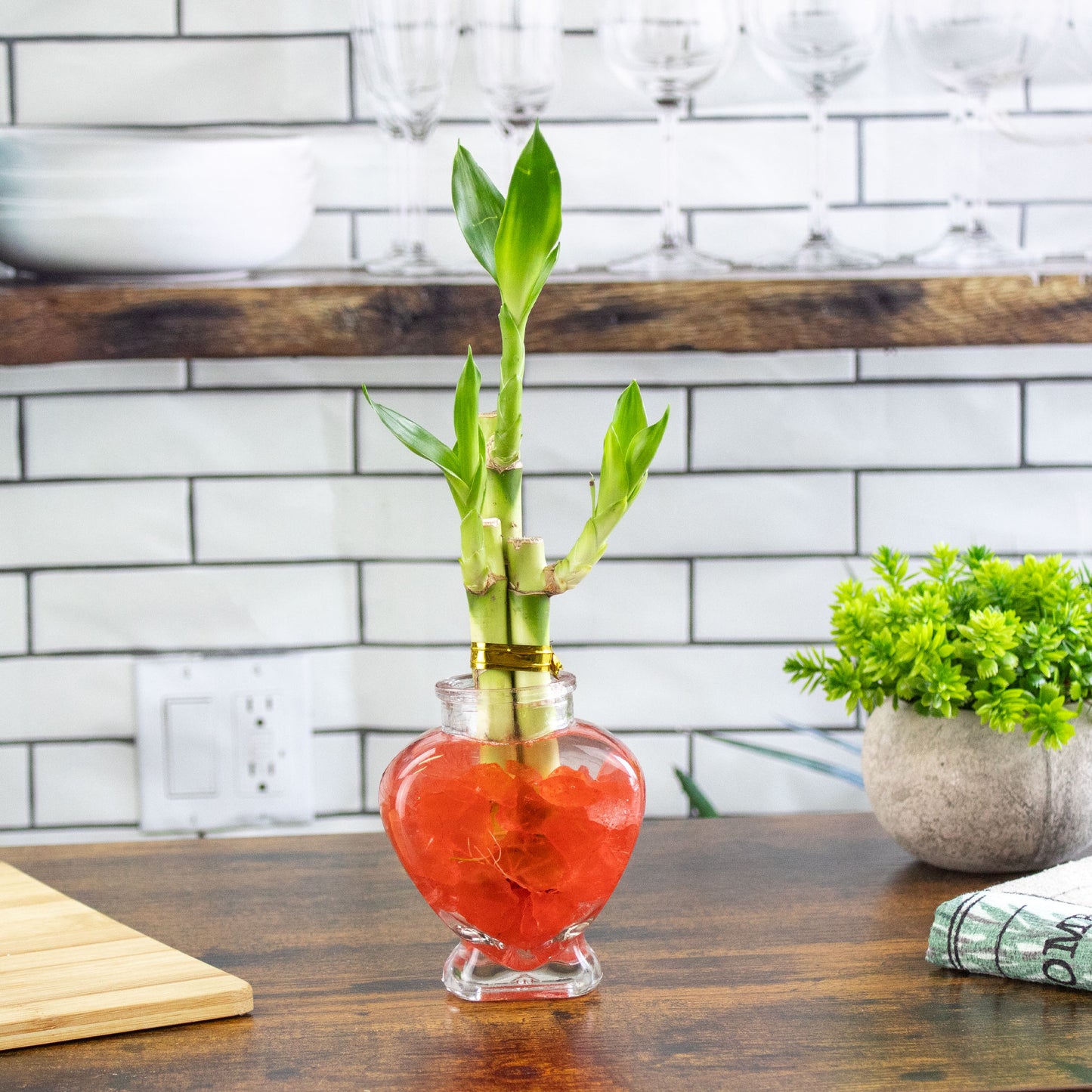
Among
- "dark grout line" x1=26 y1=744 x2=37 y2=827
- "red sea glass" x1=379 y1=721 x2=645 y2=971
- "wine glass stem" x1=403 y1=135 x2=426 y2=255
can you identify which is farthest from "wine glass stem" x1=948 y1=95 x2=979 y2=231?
"dark grout line" x1=26 y1=744 x2=37 y2=827

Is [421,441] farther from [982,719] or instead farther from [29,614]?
[29,614]

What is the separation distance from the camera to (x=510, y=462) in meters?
0.73

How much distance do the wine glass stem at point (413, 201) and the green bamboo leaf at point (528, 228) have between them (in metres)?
0.50

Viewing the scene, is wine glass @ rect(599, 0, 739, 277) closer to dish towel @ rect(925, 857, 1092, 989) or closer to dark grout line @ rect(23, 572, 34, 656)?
dish towel @ rect(925, 857, 1092, 989)

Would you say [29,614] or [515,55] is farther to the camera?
[29,614]

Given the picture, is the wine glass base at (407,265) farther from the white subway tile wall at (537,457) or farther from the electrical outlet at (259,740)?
the electrical outlet at (259,740)

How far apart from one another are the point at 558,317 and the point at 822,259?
0.24 metres

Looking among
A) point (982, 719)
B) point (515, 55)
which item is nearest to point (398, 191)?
point (515, 55)

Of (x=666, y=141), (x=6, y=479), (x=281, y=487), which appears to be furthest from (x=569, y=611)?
(x=6, y=479)

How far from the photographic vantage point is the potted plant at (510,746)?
27.4 inches

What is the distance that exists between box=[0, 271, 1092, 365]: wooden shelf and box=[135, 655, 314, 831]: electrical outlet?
15.5 inches

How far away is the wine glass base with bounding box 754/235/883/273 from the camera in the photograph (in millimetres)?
1104

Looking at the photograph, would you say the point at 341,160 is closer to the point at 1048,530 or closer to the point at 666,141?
the point at 666,141

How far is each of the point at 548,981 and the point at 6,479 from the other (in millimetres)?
843
